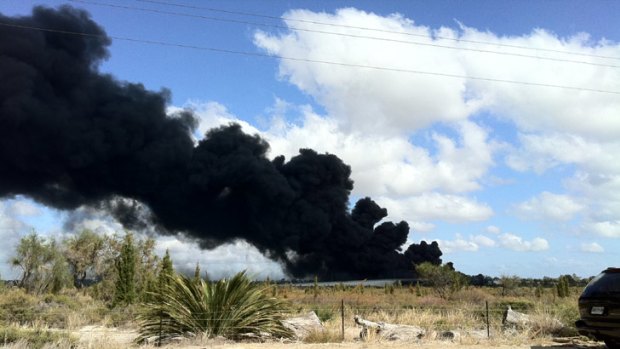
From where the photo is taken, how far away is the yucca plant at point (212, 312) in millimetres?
12922

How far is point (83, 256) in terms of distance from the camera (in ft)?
146

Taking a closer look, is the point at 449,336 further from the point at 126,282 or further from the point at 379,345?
the point at 126,282

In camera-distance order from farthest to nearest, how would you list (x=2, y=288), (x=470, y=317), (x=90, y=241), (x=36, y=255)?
(x=90, y=241)
(x=36, y=255)
(x=2, y=288)
(x=470, y=317)

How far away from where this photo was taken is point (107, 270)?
42500mm

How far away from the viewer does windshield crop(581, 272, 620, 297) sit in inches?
361

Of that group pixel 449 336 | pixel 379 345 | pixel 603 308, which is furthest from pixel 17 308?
pixel 603 308

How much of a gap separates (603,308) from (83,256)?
42218 millimetres

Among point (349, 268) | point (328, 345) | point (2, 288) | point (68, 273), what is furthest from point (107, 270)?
point (349, 268)

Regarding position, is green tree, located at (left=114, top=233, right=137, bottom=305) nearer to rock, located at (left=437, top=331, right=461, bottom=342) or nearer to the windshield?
rock, located at (left=437, top=331, right=461, bottom=342)

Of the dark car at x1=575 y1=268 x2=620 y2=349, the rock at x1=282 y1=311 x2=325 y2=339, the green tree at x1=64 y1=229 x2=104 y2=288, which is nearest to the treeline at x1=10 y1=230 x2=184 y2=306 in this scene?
the green tree at x1=64 y1=229 x2=104 y2=288

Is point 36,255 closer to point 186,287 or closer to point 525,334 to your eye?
point 186,287

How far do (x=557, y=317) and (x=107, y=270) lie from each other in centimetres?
3507

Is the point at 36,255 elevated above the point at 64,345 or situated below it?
above

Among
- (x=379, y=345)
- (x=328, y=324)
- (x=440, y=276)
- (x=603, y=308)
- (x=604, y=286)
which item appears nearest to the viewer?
(x=603, y=308)
